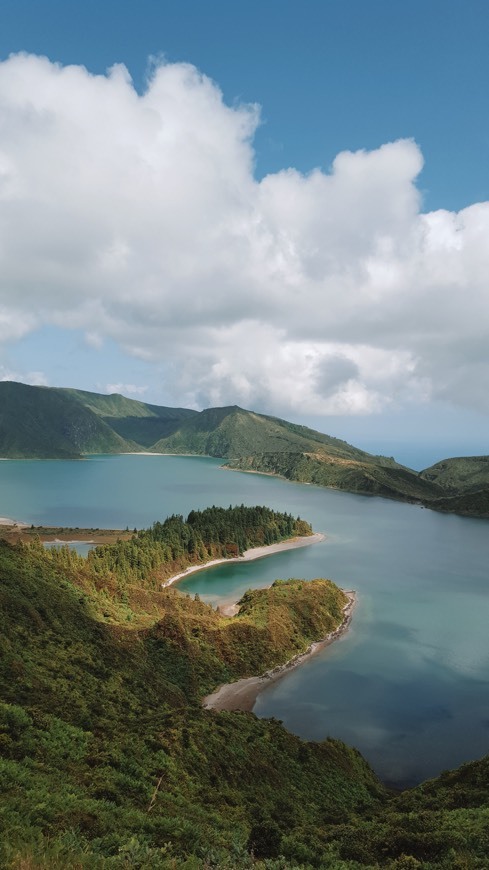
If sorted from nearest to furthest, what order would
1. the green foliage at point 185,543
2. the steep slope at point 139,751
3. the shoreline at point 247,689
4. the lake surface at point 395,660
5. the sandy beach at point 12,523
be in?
the steep slope at point 139,751, the lake surface at point 395,660, the shoreline at point 247,689, the green foliage at point 185,543, the sandy beach at point 12,523

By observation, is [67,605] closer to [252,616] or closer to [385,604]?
[252,616]

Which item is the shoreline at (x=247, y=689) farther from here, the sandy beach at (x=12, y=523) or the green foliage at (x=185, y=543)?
the sandy beach at (x=12, y=523)

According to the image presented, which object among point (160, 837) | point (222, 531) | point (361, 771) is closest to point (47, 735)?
point (160, 837)

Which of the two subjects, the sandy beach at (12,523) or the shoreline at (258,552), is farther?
the sandy beach at (12,523)

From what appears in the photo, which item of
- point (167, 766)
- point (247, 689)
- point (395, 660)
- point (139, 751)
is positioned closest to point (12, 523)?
point (247, 689)

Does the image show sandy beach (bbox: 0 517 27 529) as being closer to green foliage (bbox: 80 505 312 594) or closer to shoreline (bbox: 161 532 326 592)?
green foliage (bbox: 80 505 312 594)

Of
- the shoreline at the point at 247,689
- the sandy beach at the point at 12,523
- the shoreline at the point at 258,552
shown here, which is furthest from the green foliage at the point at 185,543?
the sandy beach at the point at 12,523

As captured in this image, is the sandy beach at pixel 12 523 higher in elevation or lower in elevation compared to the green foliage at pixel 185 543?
lower
